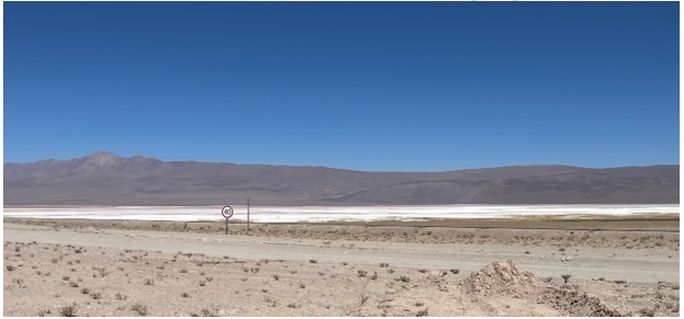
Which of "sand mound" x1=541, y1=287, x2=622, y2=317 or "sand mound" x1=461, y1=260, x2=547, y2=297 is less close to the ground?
"sand mound" x1=461, y1=260, x2=547, y2=297

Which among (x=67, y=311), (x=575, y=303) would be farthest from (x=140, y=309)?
(x=575, y=303)

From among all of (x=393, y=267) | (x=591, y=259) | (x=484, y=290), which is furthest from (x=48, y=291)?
(x=591, y=259)

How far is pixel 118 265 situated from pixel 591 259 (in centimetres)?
1381

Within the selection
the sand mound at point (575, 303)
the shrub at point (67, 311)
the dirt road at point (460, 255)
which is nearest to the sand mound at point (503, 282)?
the sand mound at point (575, 303)

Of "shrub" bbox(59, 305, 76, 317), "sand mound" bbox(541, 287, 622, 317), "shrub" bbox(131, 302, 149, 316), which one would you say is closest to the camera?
"shrub" bbox(59, 305, 76, 317)

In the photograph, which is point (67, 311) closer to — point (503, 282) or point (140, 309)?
point (140, 309)

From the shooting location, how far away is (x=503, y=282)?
44.3 ft

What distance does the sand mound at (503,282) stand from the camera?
524 inches

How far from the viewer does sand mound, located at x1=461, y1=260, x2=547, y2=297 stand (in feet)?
43.7

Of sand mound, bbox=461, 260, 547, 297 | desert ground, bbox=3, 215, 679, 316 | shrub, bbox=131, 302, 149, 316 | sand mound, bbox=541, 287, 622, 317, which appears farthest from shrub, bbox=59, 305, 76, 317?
sand mound, bbox=541, 287, 622, 317

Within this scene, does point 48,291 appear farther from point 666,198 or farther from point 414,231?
point 666,198

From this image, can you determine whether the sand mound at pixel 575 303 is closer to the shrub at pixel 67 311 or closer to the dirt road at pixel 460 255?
the dirt road at pixel 460 255

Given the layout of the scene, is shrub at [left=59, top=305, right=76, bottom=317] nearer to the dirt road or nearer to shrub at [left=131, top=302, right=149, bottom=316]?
shrub at [left=131, top=302, right=149, bottom=316]

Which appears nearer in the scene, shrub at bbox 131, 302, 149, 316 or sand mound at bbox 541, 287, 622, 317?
sand mound at bbox 541, 287, 622, 317
